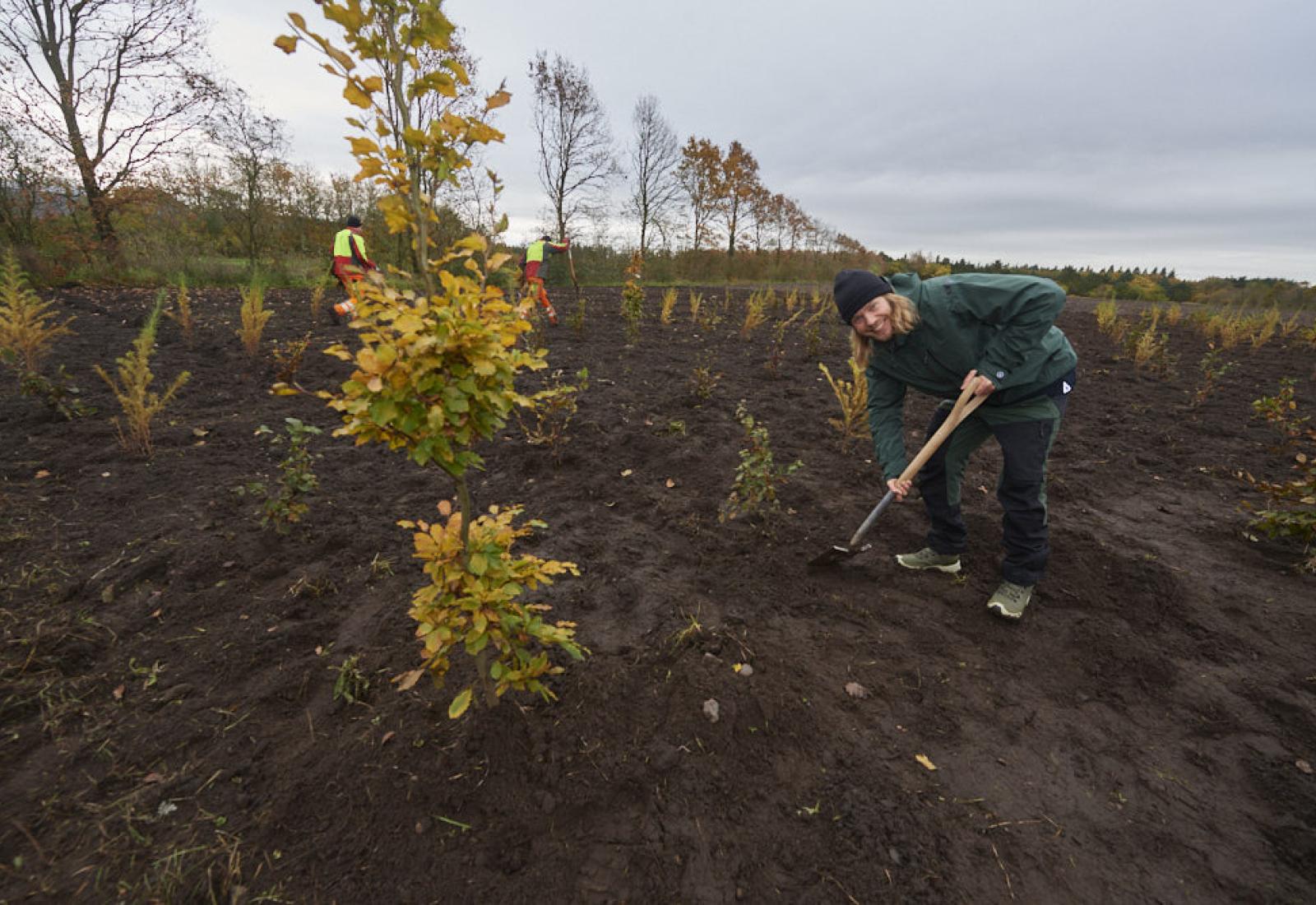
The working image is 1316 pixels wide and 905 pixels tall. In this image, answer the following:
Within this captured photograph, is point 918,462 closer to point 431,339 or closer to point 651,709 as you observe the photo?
point 651,709

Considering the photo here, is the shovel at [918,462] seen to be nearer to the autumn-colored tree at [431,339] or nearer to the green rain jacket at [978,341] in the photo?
the green rain jacket at [978,341]

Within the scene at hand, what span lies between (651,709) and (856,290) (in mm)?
1862

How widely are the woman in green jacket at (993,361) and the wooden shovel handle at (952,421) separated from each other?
4 cm

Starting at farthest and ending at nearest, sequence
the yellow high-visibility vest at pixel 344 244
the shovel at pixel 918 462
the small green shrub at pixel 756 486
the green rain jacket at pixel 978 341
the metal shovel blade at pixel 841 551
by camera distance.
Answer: the yellow high-visibility vest at pixel 344 244, the small green shrub at pixel 756 486, the metal shovel blade at pixel 841 551, the shovel at pixel 918 462, the green rain jacket at pixel 978 341

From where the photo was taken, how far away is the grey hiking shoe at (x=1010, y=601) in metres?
2.45

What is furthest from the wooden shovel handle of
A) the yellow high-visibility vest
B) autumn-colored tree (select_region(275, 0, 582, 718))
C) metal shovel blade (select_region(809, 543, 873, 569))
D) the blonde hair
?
the yellow high-visibility vest

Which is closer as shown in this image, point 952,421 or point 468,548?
point 468,548

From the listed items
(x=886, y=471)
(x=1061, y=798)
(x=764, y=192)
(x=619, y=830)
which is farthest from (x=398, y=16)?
(x=764, y=192)

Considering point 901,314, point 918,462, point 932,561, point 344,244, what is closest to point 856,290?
point 901,314

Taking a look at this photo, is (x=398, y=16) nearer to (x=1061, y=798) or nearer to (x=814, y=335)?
(x=1061, y=798)

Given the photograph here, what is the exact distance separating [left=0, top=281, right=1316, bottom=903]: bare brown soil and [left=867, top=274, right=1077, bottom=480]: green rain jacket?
1009mm

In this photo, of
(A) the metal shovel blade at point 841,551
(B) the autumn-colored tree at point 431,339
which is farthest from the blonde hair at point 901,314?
(B) the autumn-colored tree at point 431,339

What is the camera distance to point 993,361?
87.3 inches

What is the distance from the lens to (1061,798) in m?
1.70
